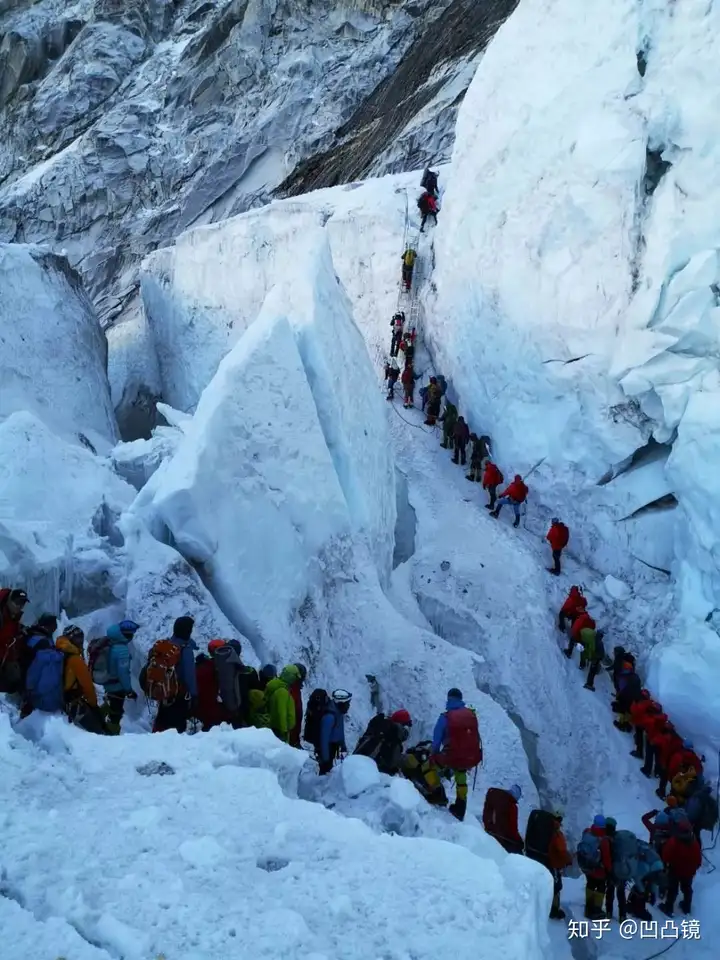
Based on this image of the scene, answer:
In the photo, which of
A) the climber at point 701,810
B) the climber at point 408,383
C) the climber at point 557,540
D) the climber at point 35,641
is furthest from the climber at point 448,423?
the climber at point 35,641

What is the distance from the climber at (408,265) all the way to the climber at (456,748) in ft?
36.0

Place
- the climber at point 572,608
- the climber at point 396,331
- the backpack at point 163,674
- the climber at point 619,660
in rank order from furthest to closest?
the climber at point 396,331 < the climber at point 572,608 < the climber at point 619,660 < the backpack at point 163,674

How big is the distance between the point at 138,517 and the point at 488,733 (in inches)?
178

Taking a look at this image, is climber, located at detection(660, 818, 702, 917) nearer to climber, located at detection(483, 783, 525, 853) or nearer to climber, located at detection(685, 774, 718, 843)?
climber, located at detection(685, 774, 718, 843)

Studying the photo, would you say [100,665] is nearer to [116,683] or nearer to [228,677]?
[116,683]

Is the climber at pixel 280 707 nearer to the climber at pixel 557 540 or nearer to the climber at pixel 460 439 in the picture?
the climber at pixel 557 540

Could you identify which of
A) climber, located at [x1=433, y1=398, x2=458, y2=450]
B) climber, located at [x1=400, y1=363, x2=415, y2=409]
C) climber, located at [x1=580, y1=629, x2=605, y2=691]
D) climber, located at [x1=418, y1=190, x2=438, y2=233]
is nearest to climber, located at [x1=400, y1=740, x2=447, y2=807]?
climber, located at [x1=580, y1=629, x2=605, y2=691]

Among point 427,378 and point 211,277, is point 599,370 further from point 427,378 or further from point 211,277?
point 211,277

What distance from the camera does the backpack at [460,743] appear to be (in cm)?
719

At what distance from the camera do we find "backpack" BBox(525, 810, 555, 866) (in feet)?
23.1

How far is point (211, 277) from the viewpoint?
61.4 feet

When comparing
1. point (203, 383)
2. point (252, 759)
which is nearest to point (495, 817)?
point (252, 759)

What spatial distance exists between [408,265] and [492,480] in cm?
550

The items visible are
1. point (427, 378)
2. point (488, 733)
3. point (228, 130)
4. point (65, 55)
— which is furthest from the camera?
point (65, 55)
